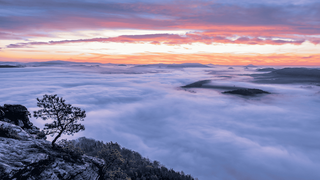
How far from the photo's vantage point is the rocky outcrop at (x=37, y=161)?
830 cm

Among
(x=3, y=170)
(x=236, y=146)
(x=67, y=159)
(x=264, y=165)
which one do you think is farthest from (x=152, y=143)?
(x=3, y=170)

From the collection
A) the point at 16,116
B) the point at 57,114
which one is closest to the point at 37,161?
the point at 57,114

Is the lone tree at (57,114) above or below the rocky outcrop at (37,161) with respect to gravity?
above

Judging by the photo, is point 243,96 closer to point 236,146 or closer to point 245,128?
point 245,128

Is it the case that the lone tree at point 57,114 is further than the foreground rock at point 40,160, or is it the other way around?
the lone tree at point 57,114

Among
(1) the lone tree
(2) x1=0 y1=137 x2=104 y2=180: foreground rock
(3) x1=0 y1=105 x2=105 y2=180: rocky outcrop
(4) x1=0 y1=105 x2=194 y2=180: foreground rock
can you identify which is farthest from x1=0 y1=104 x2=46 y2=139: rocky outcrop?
(2) x1=0 y1=137 x2=104 y2=180: foreground rock

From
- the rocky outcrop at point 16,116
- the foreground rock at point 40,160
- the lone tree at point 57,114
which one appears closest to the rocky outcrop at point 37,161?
the foreground rock at point 40,160

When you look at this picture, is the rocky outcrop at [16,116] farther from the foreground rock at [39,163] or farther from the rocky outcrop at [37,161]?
the foreground rock at [39,163]

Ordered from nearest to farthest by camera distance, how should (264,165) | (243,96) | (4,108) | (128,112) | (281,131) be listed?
(4,108)
(264,165)
(281,131)
(128,112)
(243,96)

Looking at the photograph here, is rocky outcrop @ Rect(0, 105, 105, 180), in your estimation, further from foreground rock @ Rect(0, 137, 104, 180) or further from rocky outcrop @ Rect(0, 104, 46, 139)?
rocky outcrop @ Rect(0, 104, 46, 139)

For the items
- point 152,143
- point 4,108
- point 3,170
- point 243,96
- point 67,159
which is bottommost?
point 152,143

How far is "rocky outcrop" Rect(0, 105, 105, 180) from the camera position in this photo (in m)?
8.30

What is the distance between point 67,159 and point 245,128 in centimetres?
6088

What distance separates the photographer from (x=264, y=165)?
3622 centimetres
